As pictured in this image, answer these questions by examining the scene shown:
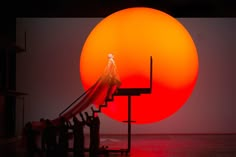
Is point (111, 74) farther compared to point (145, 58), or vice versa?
point (145, 58)

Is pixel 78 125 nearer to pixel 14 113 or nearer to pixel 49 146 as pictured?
pixel 49 146

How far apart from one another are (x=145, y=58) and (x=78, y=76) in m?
3.51

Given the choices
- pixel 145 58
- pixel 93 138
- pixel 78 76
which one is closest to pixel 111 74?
pixel 145 58

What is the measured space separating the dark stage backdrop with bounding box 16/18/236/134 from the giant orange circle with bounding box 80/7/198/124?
2.86m

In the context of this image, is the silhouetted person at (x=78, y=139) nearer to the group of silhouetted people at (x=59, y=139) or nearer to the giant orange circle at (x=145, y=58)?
the group of silhouetted people at (x=59, y=139)

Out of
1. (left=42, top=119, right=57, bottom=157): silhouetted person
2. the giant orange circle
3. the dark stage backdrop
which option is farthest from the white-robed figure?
the dark stage backdrop

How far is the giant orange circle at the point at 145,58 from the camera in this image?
17.1ft

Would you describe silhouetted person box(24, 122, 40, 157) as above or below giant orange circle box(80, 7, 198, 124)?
below

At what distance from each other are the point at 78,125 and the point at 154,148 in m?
1.68

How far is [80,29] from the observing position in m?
8.63

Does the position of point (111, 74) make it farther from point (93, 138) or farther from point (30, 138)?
point (30, 138)

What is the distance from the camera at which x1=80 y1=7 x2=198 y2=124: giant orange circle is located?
523 centimetres

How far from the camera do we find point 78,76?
8547 millimetres

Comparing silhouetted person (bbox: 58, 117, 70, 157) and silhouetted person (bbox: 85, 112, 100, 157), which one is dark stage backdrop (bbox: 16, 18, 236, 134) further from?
A: silhouetted person (bbox: 58, 117, 70, 157)
